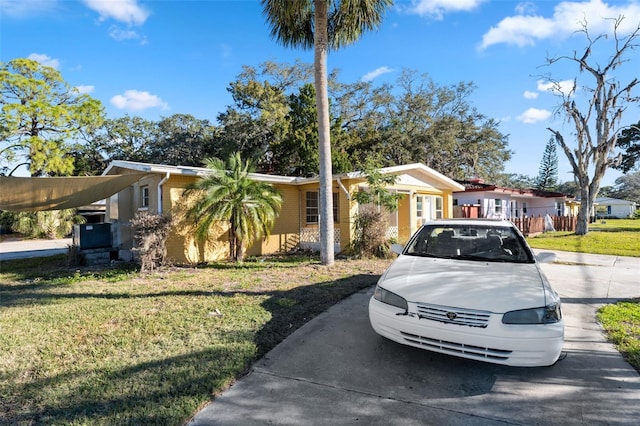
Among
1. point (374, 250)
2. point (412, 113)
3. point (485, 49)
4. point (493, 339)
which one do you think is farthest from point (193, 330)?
point (412, 113)

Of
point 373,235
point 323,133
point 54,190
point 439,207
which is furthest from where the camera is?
point 439,207

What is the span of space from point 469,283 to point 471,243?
1497 millimetres

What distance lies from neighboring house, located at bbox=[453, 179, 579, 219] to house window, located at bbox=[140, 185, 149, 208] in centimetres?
1665

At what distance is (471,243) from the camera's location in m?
4.98

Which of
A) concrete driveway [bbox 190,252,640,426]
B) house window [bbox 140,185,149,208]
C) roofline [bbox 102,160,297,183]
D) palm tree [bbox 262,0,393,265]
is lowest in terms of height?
concrete driveway [bbox 190,252,640,426]

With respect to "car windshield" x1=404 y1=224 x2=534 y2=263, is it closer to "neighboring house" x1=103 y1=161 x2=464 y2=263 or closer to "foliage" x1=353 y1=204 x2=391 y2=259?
"foliage" x1=353 y1=204 x2=391 y2=259

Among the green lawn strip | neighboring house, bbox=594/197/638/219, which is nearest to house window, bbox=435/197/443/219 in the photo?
the green lawn strip

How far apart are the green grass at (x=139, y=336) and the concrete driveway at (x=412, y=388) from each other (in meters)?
0.42

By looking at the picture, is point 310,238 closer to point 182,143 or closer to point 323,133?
point 323,133

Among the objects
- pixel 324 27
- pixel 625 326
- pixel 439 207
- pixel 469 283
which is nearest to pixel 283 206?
pixel 324 27

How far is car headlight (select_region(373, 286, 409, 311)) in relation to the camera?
357 centimetres

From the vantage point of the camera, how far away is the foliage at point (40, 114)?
24.2 metres

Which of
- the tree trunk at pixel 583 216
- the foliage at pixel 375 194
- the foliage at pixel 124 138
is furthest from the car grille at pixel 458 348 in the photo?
the foliage at pixel 124 138

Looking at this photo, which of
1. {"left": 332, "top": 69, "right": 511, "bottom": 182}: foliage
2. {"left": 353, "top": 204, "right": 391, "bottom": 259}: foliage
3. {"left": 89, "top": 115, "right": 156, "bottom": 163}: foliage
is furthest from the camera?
{"left": 89, "top": 115, "right": 156, "bottom": 163}: foliage
